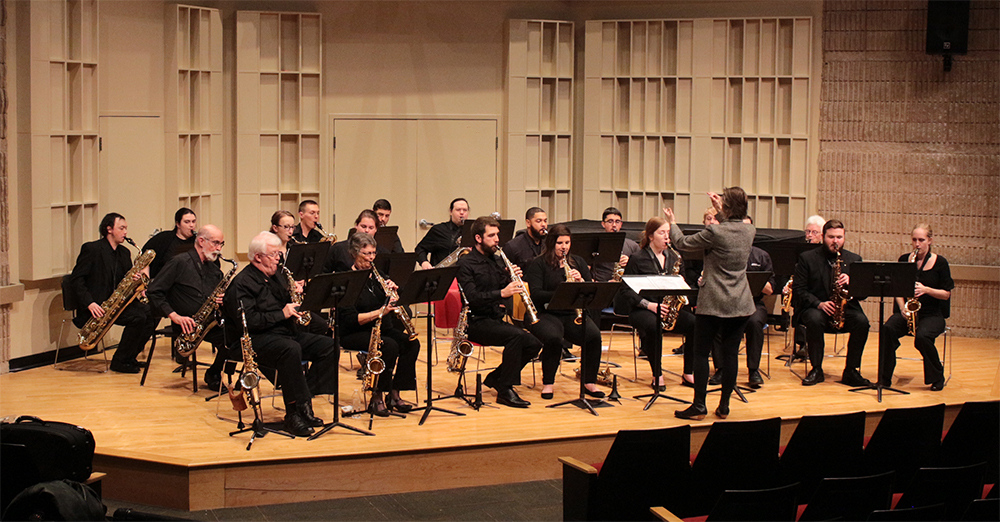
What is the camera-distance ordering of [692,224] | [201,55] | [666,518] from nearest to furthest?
[666,518] → [201,55] → [692,224]

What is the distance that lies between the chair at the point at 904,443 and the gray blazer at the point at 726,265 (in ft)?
4.87

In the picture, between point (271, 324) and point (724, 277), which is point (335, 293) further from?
point (724, 277)

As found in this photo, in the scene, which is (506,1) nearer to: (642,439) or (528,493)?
(528,493)

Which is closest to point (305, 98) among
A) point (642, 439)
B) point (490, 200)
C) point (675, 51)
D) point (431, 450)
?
point (490, 200)

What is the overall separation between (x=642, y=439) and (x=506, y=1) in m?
6.51

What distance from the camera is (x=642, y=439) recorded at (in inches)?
159

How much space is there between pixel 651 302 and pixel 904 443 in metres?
2.69

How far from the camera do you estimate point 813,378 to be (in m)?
7.07

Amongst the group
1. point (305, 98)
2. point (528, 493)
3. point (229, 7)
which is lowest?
point (528, 493)

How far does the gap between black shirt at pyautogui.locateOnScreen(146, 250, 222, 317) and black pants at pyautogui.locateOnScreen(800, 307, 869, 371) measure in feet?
14.0

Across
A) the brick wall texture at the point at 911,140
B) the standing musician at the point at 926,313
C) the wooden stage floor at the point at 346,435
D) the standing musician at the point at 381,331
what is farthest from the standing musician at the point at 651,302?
the brick wall texture at the point at 911,140

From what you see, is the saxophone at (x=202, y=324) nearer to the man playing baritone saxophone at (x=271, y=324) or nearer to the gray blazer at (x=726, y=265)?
the man playing baritone saxophone at (x=271, y=324)

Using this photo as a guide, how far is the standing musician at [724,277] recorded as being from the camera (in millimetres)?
5707

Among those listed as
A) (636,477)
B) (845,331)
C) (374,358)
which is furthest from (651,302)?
(636,477)
